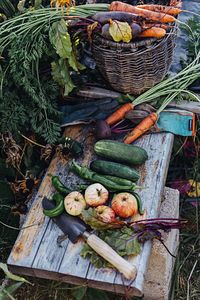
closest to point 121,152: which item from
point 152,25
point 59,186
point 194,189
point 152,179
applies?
point 152,179

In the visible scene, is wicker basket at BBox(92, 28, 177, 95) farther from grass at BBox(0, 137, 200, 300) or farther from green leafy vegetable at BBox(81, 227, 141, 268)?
green leafy vegetable at BBox(81, 227, 141, 268)

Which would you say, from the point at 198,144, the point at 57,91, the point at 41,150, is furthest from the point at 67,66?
the point at 198,144

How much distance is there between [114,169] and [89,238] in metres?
0.47

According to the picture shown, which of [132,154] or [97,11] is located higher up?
[97,11]

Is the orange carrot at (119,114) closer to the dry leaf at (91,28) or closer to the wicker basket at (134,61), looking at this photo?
the wicker basket at (134,61)

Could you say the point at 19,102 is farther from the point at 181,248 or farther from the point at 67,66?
the point at 181,248

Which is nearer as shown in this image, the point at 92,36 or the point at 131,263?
the point at 131,263

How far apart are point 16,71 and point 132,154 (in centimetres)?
78

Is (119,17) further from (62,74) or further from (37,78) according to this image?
(37,78)

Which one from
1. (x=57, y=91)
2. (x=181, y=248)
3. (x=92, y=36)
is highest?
(x=92, y=36)

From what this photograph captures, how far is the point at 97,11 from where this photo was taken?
2.86m

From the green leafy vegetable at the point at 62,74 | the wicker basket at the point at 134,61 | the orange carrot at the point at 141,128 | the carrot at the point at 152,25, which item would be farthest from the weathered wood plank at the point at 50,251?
the carrot at the point at 152,25

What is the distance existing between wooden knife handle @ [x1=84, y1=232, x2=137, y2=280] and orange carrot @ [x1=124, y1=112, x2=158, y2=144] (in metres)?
0.73

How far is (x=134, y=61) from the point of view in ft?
9.03
